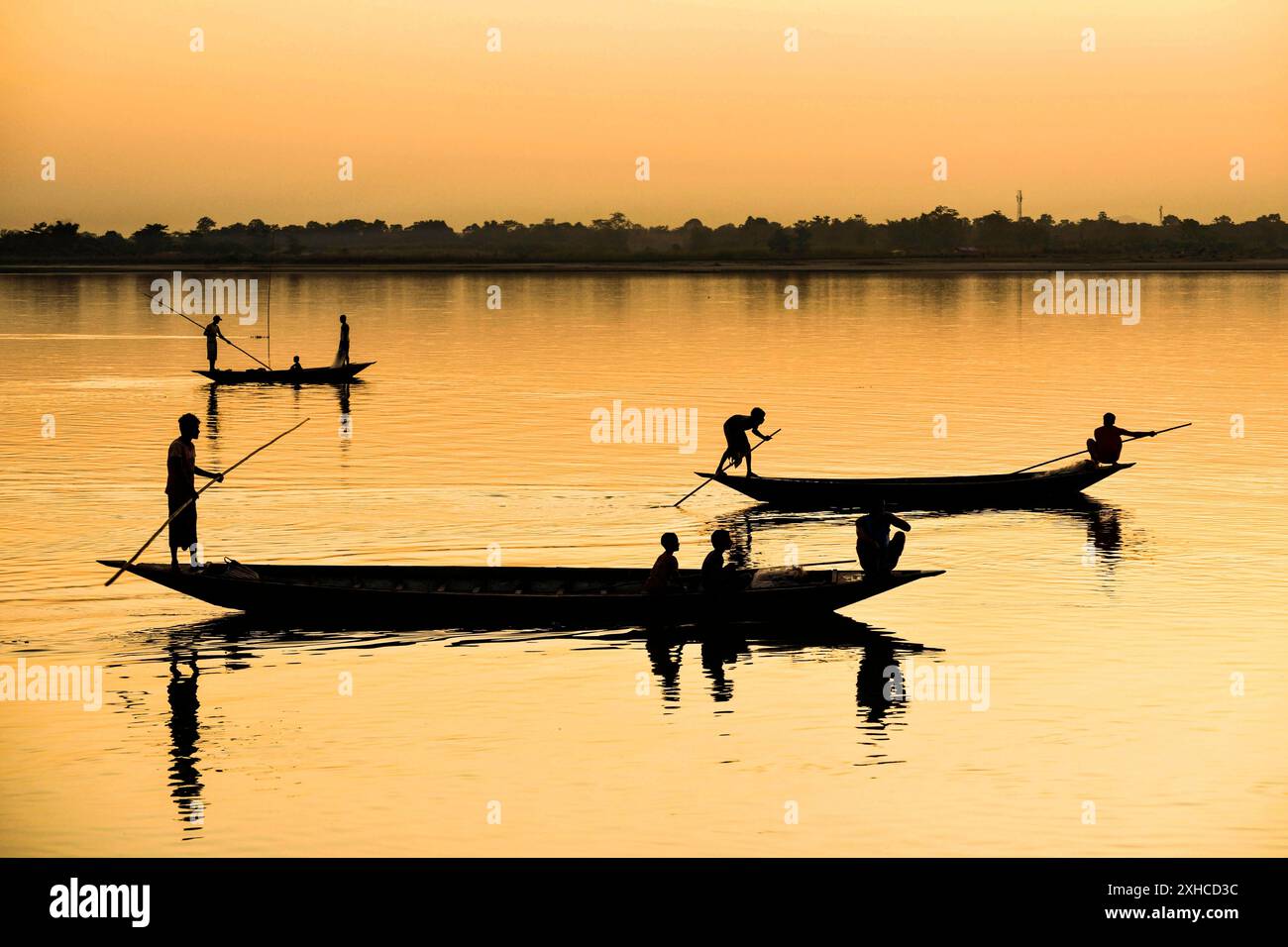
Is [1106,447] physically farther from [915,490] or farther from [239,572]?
[239,572]

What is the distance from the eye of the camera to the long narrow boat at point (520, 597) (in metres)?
21.5

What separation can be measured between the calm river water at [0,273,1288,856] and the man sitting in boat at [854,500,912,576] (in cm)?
95

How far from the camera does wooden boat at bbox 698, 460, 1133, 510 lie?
31797mm

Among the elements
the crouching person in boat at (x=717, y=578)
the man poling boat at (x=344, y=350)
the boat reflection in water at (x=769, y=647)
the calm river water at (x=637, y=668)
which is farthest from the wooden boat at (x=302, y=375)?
the crouching person in boat at (x=717, y=578)

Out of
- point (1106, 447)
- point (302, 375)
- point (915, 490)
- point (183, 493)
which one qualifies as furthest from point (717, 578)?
point (302, 375)

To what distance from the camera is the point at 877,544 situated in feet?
71.2

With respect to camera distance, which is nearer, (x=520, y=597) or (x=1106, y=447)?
(x=520, y=597)

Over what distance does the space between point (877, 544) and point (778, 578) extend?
1.30 metres

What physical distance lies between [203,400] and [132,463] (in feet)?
61.4

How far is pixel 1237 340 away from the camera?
92.2 m

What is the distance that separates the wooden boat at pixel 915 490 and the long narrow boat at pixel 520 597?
989 centimetres
